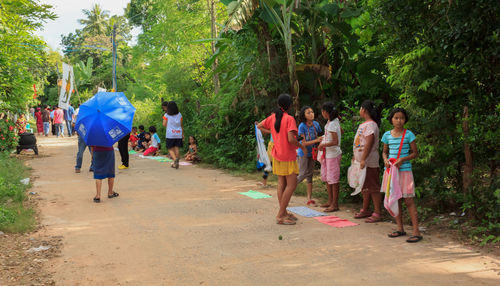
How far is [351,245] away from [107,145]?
15.0 ft

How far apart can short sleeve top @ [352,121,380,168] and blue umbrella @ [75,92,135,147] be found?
12.9 ft

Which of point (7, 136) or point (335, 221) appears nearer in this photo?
point (335, 221)

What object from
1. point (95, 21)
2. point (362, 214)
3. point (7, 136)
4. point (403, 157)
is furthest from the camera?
point (95, 21)

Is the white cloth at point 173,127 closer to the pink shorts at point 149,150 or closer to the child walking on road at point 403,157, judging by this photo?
the pink shorts at point 149,150

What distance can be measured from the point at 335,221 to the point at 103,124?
4180mm

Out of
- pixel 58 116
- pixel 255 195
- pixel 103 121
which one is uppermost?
pixel 58 116

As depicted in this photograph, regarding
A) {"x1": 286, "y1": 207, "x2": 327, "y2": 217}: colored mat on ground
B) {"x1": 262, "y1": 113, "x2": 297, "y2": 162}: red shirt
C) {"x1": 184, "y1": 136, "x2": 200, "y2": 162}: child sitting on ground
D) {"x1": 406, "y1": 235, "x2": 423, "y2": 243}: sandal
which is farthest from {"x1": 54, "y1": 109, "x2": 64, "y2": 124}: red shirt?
{"x1": 406, "y1": 235, "x2": 423, "y2": 243}: sandal

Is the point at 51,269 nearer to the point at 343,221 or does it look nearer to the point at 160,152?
the point at 343,221

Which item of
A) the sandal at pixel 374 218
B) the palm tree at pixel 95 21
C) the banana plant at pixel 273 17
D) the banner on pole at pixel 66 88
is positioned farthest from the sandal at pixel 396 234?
the palm tree at pixel 95 21

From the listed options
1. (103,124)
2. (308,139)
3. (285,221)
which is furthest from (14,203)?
(308,139)

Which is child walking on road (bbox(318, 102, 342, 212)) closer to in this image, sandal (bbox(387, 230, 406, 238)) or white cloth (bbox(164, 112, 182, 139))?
sandal (bbox(387, 230, 406, 238))

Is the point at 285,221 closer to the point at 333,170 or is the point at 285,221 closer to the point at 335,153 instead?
the point at 333,170

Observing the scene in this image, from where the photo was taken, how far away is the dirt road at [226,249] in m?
4.25

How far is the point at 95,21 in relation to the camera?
5288 cm
